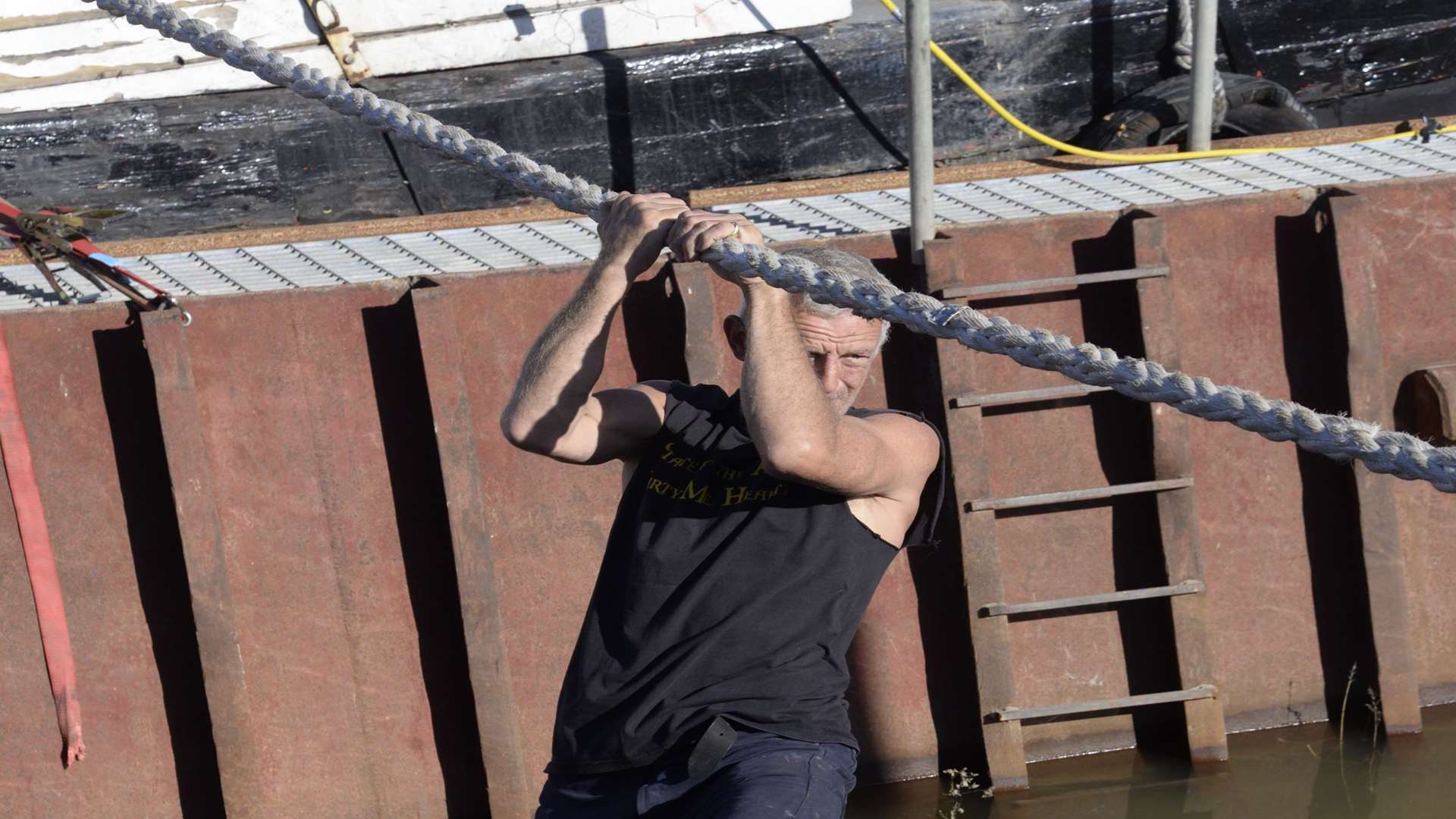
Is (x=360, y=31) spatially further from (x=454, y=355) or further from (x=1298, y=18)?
(x=1298, y=18)

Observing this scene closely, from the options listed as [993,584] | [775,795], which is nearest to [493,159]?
[775,795]

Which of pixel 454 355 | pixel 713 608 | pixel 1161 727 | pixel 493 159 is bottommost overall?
pixel 1161 727

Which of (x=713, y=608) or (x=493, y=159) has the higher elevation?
(x=493, y=159)

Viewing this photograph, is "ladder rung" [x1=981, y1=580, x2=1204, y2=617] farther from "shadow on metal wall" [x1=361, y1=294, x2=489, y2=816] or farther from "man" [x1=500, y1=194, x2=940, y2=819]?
"man" [x1=500, y1=194, x2=940, y2=819]

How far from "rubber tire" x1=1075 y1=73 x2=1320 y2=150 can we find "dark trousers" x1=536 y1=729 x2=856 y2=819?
3.56 meters

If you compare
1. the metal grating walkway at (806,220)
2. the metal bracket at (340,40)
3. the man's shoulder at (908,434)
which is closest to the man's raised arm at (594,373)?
the man's shoulder at (908,434)

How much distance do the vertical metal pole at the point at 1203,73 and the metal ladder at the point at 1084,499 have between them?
3.09 ft

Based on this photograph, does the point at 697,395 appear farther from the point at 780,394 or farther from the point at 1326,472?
the point at 1326,472

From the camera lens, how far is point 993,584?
170 inches

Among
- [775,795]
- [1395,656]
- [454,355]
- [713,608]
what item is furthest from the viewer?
[1395,656]

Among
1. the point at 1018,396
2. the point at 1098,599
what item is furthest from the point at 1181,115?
the point at 1098,599

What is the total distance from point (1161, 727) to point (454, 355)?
8.59 ft

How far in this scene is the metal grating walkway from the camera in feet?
14.3

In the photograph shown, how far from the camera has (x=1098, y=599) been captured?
172 inches
